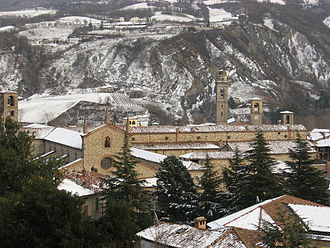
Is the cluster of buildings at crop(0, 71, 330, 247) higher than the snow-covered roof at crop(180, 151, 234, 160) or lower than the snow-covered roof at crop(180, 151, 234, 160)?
higher

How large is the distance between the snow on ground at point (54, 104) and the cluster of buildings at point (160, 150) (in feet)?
116

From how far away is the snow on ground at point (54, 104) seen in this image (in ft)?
286

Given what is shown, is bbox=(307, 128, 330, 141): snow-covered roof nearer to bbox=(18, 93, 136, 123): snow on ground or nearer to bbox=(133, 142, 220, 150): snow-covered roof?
bbox=(133, 142, 220, 150): snow-covered roof

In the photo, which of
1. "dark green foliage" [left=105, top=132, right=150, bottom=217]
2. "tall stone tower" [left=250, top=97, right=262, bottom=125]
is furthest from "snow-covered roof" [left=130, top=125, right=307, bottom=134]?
"dark green foliage" [left=105, top=132, right=150, bottom=217]

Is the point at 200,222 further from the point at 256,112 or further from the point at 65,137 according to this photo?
the point at 256,112

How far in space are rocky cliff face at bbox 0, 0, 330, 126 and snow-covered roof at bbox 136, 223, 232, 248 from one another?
238ft

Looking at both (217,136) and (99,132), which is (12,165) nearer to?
(99,132)

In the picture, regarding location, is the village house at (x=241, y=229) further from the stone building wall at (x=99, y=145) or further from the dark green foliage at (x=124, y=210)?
the stone building wall at (x=99, y=145)

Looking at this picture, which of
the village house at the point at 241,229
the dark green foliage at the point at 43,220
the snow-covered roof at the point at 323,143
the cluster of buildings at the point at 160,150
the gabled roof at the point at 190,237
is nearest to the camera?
the dark green foliage at the point at 43,220

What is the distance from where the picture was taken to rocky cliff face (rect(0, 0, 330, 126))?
108 m

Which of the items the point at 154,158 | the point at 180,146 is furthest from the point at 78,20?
the point at 154,158

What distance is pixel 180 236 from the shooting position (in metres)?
18.5

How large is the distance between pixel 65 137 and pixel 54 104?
55453 millimetres

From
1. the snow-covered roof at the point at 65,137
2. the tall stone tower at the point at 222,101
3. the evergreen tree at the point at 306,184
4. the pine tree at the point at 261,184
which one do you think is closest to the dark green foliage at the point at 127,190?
the pine tree at the point at 261,184
